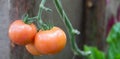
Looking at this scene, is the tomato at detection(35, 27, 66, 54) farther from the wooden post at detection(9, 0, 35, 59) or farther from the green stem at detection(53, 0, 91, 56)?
the wooden post at detection(9, 0, 35, 59)

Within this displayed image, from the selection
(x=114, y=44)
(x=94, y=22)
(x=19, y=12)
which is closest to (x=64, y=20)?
(x=19, y=12)

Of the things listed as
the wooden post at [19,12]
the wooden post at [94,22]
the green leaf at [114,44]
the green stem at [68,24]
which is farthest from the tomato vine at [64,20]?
the wooden post at [94,22]

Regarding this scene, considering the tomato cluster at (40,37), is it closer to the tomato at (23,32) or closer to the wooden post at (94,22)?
the tomato at (23,32)

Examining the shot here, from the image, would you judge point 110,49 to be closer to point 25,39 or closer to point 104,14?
point 104,14

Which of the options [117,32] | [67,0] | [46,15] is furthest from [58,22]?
[117,32]

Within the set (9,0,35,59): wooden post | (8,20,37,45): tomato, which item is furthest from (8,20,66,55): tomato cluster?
(9,0,35,59): wooden post

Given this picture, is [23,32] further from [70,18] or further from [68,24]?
[70,18]

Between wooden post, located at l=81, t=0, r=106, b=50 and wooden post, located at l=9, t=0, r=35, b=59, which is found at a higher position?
wooden post, located at l=9, t=0, r=35, b=59
